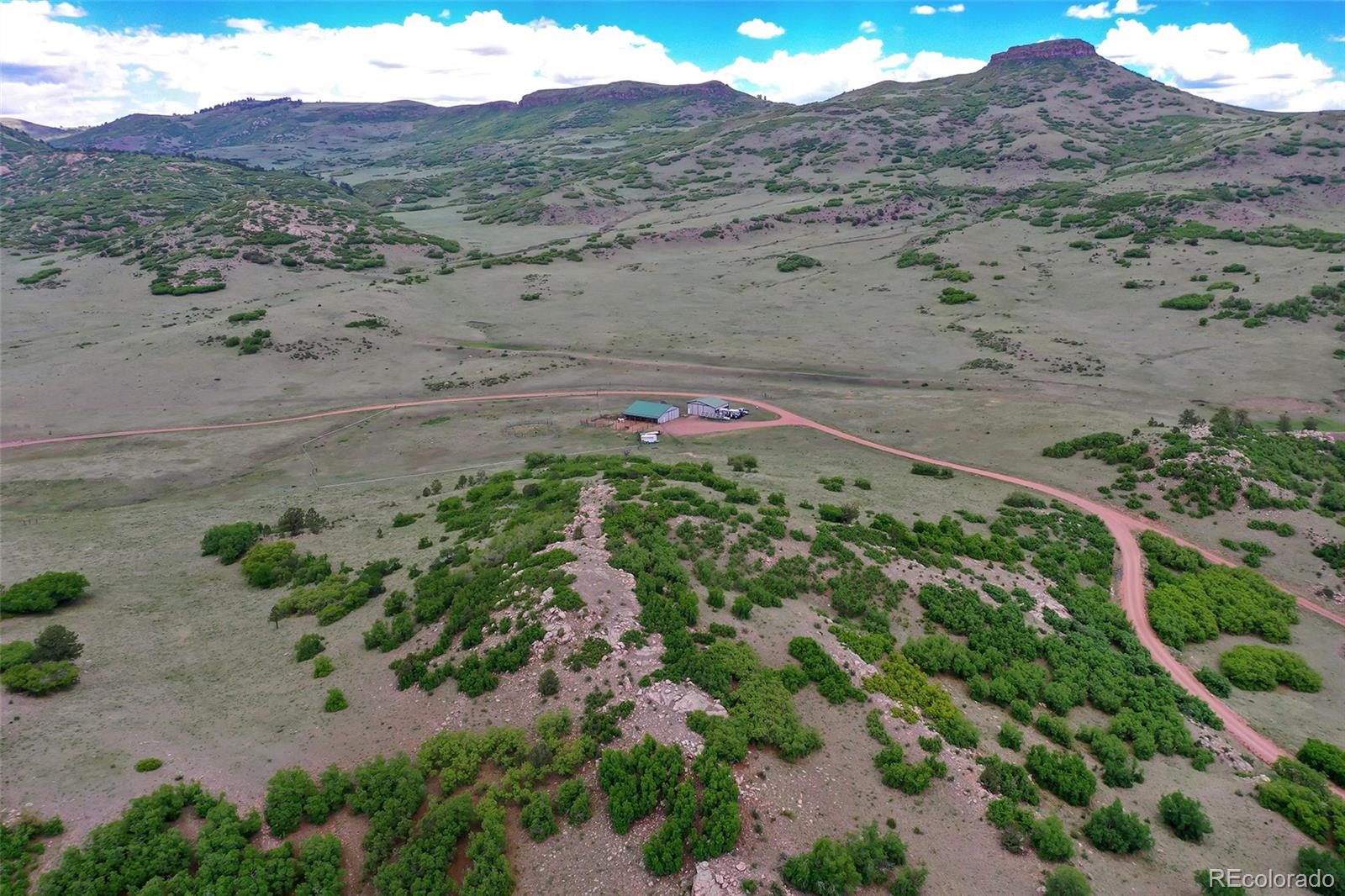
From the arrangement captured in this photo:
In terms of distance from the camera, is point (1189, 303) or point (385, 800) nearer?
point (385, 800)

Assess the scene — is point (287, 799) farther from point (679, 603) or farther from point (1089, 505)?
point (1089, 505)

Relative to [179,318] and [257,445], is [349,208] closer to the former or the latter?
[179,318]

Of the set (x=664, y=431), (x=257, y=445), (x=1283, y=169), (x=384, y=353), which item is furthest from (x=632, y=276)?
(x=1283, y=169)

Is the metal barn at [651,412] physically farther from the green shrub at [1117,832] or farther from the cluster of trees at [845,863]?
the green shrub at [1117,832]

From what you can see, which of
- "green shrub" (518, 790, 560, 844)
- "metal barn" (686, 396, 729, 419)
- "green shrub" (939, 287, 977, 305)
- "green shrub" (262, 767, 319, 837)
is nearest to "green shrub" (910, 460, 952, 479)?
"metal barn" (686, 396, 729, 419)

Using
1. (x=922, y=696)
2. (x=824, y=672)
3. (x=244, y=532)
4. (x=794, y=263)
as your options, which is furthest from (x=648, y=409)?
(x=794, y=263)

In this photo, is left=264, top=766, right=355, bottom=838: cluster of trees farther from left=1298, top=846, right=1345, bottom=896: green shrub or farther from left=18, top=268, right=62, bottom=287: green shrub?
left=18, top=268, right=62, bottom=287: green shrub
